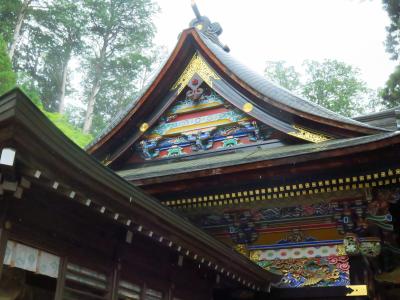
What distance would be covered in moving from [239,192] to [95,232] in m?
2.94

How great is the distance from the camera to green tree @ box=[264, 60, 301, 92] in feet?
108

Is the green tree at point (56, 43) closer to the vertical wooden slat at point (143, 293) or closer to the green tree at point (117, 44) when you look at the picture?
the green tree at point (117, 44)

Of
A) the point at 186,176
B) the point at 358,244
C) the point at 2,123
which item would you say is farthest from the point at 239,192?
the point at 2,123

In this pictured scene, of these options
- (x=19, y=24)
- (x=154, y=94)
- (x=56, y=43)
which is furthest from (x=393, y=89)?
(x=56, y=43)

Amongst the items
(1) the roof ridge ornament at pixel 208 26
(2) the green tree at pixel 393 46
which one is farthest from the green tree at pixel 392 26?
(1) the roof ridge ornament at pixel 208 26

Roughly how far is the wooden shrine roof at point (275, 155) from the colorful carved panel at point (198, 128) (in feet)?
0.94

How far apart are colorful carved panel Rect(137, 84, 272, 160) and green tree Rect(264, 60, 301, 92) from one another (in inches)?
936

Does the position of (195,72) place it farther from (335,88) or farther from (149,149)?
(335,88)

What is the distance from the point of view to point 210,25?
12.5 meters

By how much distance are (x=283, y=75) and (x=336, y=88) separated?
6.35 m

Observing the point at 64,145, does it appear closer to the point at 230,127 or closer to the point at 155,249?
the point at 155,249

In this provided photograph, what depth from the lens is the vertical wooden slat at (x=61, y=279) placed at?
14.0 ft

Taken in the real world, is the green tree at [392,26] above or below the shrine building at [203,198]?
above

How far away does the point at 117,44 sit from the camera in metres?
30.2
